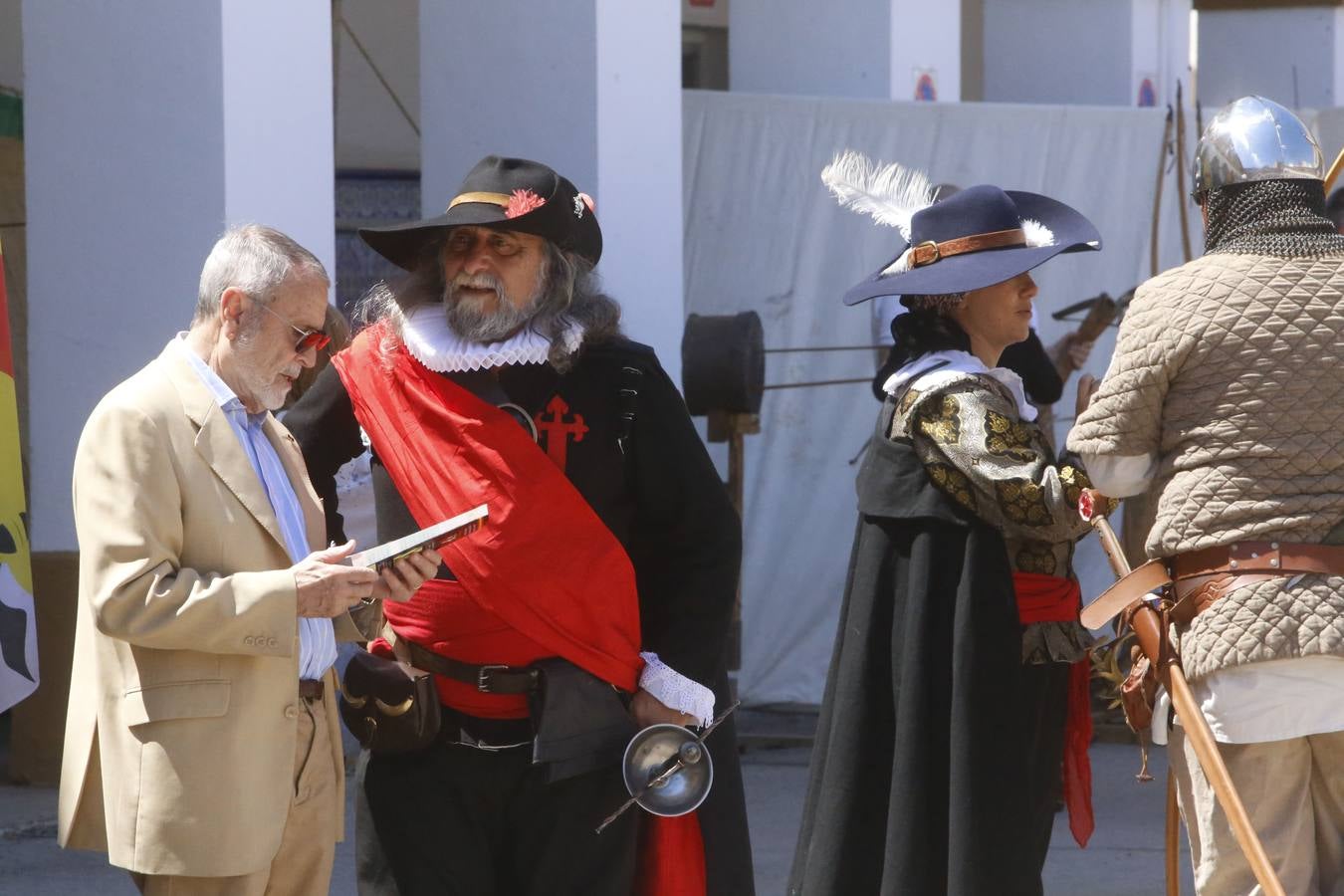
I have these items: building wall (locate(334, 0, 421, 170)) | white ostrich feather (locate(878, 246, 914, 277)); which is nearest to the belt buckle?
white ostrich feather (locate(878, 246, 914, 277))

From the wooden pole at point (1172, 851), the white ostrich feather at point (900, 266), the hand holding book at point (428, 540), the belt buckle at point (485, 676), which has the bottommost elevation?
the wooden pole at point (1172, 851)

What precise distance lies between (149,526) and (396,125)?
6.35 m

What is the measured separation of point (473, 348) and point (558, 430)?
0.64 feet

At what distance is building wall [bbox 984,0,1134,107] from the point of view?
31.0 feet

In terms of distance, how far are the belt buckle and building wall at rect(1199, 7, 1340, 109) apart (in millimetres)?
8113

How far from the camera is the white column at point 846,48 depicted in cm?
823

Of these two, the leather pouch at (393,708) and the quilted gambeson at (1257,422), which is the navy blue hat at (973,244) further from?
the leather pouch at (393,708)

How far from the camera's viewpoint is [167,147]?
5.55 metres

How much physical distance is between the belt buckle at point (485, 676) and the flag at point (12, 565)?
5.76 ft

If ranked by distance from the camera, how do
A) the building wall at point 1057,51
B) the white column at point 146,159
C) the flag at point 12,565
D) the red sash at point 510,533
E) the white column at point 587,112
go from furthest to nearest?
1. the building wall at point 1057,51
2. the white column at point 587,112
3. the white column at point 146,159
4. the flag at point 12,565
5. the red sash at point 510,533

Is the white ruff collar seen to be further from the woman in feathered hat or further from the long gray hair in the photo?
the woman in feathered hat

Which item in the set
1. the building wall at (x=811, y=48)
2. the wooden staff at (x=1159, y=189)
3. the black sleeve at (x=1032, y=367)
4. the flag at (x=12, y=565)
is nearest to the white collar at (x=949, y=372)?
the black sleeve at (x=1032, y=367)

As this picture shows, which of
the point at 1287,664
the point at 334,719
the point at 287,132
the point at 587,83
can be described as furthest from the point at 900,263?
the point at 587,83

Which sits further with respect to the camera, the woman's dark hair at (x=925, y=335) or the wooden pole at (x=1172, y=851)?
the woman's dark hair at (x=925, y=335)
